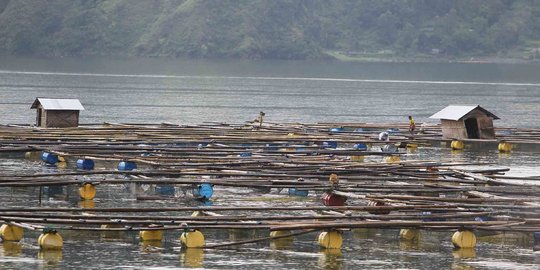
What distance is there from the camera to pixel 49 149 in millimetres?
52000

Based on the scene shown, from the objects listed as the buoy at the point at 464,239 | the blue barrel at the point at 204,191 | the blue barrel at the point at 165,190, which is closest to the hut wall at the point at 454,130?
the blue barrel at the point at 165,190

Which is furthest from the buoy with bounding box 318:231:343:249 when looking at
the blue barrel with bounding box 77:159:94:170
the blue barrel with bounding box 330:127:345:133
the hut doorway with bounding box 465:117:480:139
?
the hut doorway with bounding box 465:117:480:139

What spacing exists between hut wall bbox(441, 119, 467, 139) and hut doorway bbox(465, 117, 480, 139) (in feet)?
1.61

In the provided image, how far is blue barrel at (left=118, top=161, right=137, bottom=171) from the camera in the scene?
46.9m

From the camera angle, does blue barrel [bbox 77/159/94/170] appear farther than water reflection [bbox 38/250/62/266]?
Yes

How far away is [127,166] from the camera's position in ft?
154

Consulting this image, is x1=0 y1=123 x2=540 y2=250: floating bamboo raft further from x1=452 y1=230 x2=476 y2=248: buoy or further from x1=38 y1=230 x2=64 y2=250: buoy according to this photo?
x1=38 y1=230 x2=64 y2=250: buoy

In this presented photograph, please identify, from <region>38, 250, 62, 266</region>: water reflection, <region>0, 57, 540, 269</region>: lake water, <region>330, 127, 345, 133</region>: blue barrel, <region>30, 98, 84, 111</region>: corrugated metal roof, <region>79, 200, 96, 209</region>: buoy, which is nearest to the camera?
<region>38, 250, 62, 266</region>: water reflection

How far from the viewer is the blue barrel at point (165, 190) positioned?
43312 mm

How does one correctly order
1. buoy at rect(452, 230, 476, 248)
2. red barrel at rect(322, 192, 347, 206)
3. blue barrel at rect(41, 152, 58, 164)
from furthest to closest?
blue barrel at rect(41, 152, 58, 164)
red barrel at rect(322, 192, 347, 206)
buoy at rect(452, 230, 476, 248)

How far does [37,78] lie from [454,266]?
6490 inches

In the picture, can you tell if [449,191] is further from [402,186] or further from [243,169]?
[243,169]

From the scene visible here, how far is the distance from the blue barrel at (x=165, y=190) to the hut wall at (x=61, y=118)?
22492 millimetres

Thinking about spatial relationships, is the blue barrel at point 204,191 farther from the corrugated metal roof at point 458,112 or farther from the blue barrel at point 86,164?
the corrugated metal roof at point 458,112
